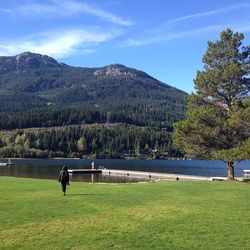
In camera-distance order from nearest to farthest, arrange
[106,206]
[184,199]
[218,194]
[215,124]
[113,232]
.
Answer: [113,232] → [106,206] → [184,199] → [218,194] → [215,124]

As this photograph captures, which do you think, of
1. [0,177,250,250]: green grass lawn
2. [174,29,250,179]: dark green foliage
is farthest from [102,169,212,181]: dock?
[0,177,250,250]: green grass lawn

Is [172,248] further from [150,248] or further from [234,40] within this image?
[234,40]

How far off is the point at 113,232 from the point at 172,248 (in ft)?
10.2

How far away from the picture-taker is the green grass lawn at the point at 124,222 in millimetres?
15453

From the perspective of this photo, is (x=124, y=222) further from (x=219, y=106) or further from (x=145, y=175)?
(x=145, y=175)

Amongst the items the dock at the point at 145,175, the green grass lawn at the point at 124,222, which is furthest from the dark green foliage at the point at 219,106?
the dock at the point at 145,175

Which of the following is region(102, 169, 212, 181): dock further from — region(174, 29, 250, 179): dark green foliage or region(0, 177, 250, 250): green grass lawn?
region(0, 177, 250, 250): green grass lawn

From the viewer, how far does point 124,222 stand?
19.1 m

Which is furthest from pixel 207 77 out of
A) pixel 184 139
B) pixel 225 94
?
pixel 184 139

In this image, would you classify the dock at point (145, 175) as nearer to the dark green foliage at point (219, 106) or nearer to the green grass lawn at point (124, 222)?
the dark green foliage at point (219, 106)

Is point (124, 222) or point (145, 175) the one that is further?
point (145, 175)

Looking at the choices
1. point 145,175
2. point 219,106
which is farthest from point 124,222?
point 145,175

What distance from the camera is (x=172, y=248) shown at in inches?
581

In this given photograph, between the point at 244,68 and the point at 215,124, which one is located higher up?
the point at 244,68
